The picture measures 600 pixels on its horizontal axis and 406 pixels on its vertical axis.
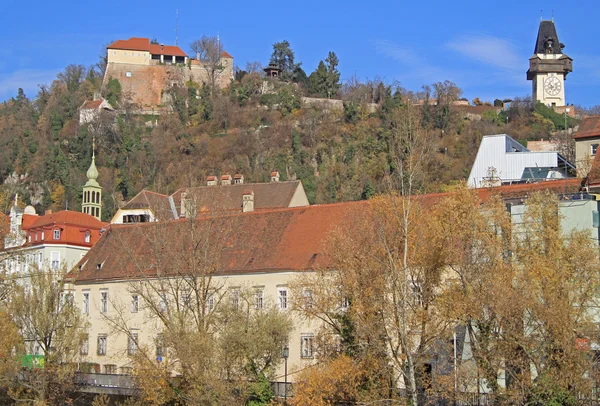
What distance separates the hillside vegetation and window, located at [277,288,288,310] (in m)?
40.1

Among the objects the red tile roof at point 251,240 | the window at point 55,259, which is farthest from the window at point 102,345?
the window at point 55,259

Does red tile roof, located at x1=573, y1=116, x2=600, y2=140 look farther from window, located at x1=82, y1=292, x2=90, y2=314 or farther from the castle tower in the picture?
the castle tower

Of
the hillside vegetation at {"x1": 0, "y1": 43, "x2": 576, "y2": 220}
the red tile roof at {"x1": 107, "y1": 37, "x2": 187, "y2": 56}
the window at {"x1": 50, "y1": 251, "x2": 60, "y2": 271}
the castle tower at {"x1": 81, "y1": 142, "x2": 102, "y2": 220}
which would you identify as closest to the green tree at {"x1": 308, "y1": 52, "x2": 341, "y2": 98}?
the hillside vegetation at {"x1": 0, "y1": 43, "x2": 576, "y2": 220}

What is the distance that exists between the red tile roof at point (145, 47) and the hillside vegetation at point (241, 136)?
19.0 feet

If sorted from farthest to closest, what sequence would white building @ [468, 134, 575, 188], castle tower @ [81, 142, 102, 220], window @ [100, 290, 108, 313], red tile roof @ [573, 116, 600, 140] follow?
castle tower @ [81, 142, 102, 220] < window @ [100, 290, 108, 313] < white building @ [468, 134, 575, 188] < red tile roof @ [573, 116, 600, 140]

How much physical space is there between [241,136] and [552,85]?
37.8 metres

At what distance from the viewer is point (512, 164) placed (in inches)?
1686

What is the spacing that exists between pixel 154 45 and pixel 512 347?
107948 millimetres

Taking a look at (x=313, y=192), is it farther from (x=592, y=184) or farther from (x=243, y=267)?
(x=592, y=184)

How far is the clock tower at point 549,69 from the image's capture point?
349ft

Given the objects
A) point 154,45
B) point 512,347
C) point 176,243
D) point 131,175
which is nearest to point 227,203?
point 176,243

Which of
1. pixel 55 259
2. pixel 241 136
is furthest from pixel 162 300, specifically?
pixel 241 136

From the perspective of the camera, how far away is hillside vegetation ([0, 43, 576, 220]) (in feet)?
295

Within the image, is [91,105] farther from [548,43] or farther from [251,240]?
[251,240]
